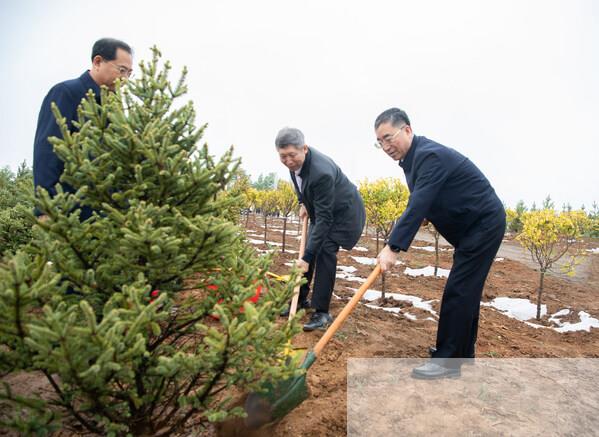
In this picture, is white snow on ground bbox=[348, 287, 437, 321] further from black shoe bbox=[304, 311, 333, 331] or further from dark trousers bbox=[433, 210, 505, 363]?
dark trousers bbox=[433, 210, 505, 363]

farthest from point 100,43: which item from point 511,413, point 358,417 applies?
point 511,413

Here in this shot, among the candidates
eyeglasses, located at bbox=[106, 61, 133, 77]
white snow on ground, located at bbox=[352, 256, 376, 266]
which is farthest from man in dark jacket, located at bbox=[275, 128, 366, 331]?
white snow on ground, located at bbox=[352, 256, 376, 266]

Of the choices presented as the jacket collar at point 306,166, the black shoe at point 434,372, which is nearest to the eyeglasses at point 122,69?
the jacket collar at point 306,166

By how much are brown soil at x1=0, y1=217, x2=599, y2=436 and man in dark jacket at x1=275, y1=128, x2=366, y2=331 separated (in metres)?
0.51

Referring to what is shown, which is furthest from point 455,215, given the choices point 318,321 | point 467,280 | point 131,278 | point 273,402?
point 131,278

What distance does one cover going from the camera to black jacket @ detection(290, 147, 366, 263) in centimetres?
386

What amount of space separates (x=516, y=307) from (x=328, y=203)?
4.97 meters

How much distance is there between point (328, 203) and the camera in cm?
391

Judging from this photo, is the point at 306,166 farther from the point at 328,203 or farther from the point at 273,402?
the point at 273,402

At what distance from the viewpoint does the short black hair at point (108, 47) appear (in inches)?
95.7

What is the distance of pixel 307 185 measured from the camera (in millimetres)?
3990

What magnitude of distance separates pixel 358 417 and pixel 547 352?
3.03 meters

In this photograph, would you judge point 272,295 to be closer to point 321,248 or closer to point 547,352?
point 321,248

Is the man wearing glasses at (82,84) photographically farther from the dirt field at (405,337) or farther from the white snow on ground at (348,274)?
the white snow on ground at (348,274)
